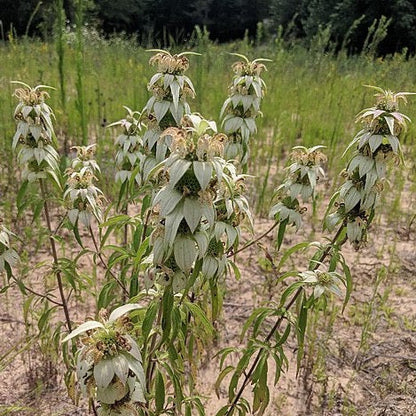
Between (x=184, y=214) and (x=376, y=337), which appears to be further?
(x=376, y=337)

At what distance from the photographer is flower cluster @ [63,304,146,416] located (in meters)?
0.90

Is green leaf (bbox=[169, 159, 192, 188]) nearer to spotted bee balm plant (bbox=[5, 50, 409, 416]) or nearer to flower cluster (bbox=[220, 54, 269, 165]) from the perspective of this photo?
spotted bee balm plant (bbox=[5, 50, 409, 416])

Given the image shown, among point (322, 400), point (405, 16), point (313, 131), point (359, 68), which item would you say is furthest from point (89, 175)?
point (405, 16)

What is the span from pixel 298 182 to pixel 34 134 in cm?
102

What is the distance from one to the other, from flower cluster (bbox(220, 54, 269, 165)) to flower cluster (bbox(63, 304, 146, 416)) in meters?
1.13

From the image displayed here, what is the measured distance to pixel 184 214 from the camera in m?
0.95

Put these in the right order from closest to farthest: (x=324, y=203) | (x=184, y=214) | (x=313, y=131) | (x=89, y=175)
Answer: (x=184, y=214), (x=89, y=175), (x=324, y=203), (x=313, y=131)

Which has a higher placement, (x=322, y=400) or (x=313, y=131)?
(x=313, y=131)

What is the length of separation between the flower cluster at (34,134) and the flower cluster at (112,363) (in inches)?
35.1

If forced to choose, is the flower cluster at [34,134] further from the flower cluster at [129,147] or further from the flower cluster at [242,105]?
the flower cluster at [242,105]

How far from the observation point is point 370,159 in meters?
1.43

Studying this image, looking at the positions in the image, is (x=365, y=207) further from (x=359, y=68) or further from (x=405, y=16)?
(x=405, y=16)

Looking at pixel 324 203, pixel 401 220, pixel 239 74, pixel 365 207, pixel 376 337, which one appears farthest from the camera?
pixel 324 203

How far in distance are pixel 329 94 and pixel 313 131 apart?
87 centimetres
